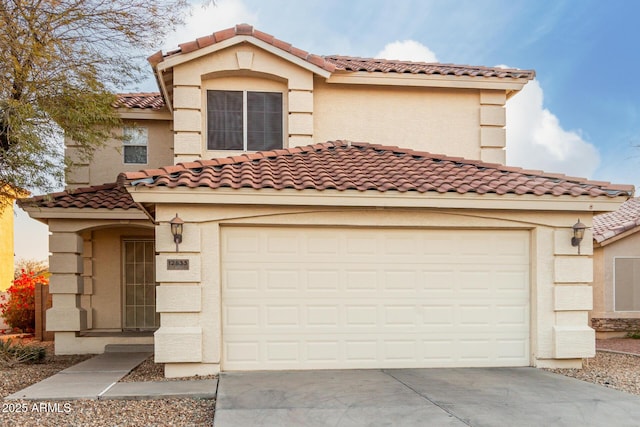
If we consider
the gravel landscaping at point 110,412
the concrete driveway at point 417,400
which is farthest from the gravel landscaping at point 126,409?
the concrete driveway at point 417,400

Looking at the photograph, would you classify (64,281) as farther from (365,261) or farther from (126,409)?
(365,261)

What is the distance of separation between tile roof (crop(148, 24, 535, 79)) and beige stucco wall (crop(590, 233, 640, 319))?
5.54 metres

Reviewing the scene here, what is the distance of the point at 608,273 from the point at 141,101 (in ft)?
45.3

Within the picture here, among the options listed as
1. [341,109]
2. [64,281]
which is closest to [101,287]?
[64,281]

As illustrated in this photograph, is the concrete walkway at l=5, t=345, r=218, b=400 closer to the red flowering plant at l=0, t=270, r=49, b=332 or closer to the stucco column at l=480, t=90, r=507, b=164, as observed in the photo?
the red flowering plant at l=0, t=270, r=49, b=332

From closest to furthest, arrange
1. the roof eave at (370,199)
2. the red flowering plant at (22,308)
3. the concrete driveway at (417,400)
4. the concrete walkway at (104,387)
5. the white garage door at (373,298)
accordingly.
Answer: the concrete driveway at (417,400) → the concrete walkway at (104,387) → the roof eave at (370,199) → the white garage door at (373,298) → the red flowering plant at (22,308)

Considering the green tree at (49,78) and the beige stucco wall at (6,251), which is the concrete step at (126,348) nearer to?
the green tree at (49,78)

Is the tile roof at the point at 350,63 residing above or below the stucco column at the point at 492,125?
above

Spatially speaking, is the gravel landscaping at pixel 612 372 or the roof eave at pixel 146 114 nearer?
the gravel landscaping at pixel 612 372

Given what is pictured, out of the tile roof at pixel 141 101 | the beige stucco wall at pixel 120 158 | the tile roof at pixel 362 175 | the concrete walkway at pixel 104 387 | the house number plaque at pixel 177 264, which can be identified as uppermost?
the tile roof at pixel 141 101

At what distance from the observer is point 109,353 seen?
1081 cm

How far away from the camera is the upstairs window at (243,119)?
1113 centimetres

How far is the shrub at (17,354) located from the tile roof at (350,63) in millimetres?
6527

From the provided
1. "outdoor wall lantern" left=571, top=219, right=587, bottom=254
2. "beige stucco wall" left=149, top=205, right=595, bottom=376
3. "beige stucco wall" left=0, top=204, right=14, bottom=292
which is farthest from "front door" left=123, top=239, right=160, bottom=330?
"beige stucco wall" left=0, top=204, right=14, bottom=292
